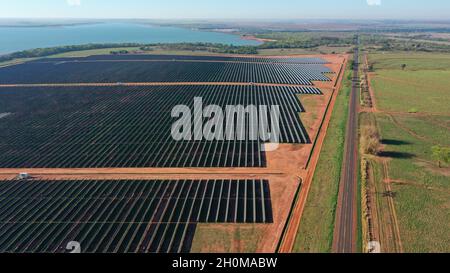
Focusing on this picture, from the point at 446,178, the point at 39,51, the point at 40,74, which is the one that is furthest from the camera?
the point at 39,51

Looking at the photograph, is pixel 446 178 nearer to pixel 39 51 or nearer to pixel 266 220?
pixel 266 220

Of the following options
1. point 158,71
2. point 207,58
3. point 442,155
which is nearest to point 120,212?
point 442,155

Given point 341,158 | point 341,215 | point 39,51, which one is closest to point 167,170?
point 341,215

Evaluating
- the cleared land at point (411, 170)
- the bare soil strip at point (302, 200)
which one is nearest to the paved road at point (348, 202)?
the cleared land at point (411, 170)

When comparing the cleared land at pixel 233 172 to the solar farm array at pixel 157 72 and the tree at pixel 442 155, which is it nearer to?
the tree at pixel 442 155

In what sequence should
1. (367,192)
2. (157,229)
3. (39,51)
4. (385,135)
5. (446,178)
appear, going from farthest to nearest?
(39,51), (385,135), (446,178), (367,192), (157,229)
